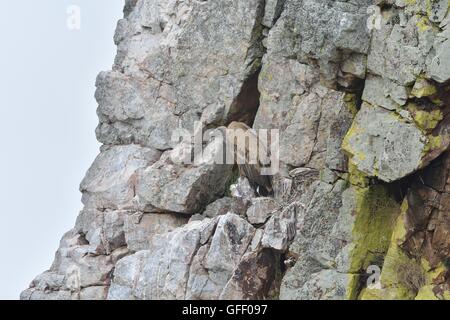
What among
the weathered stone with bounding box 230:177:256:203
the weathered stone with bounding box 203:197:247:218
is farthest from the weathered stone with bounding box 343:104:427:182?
the weathered stone with bounding box 203:197:247:218

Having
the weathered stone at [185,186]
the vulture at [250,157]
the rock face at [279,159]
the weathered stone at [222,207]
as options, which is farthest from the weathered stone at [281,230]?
the weathered stone at [185,186]

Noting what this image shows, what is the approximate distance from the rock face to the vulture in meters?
0.40

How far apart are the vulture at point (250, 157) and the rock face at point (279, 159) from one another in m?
0.40

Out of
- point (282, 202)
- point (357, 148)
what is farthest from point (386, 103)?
point (282, 202)

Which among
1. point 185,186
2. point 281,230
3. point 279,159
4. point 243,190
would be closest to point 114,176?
point 185,186

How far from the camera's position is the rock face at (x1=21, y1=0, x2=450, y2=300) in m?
29.5

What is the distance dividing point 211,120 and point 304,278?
10.5 meters

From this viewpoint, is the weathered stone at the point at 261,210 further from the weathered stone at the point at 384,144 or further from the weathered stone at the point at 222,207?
the weathered stone at the point at 384,144

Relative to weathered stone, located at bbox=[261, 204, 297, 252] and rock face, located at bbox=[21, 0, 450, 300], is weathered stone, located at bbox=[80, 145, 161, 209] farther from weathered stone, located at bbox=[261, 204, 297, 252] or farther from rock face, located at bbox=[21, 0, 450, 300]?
weathered stone, located at bbox=[261, 204, 297, 252]

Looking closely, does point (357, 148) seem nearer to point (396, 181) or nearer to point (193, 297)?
point (396, 181)

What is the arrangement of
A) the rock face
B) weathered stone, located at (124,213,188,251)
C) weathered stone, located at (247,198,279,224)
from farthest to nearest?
weathered stone, located at (124,213,188,251)
weathered stone, located at (247,198,279,224)
the rock face

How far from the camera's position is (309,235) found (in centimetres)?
3275

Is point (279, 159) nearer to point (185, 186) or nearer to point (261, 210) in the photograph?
point (261, 210)

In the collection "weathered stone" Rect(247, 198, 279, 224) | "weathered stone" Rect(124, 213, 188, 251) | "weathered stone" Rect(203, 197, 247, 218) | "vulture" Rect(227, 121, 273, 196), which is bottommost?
"weathered stone" Rect(124, 213, 188, 251)
